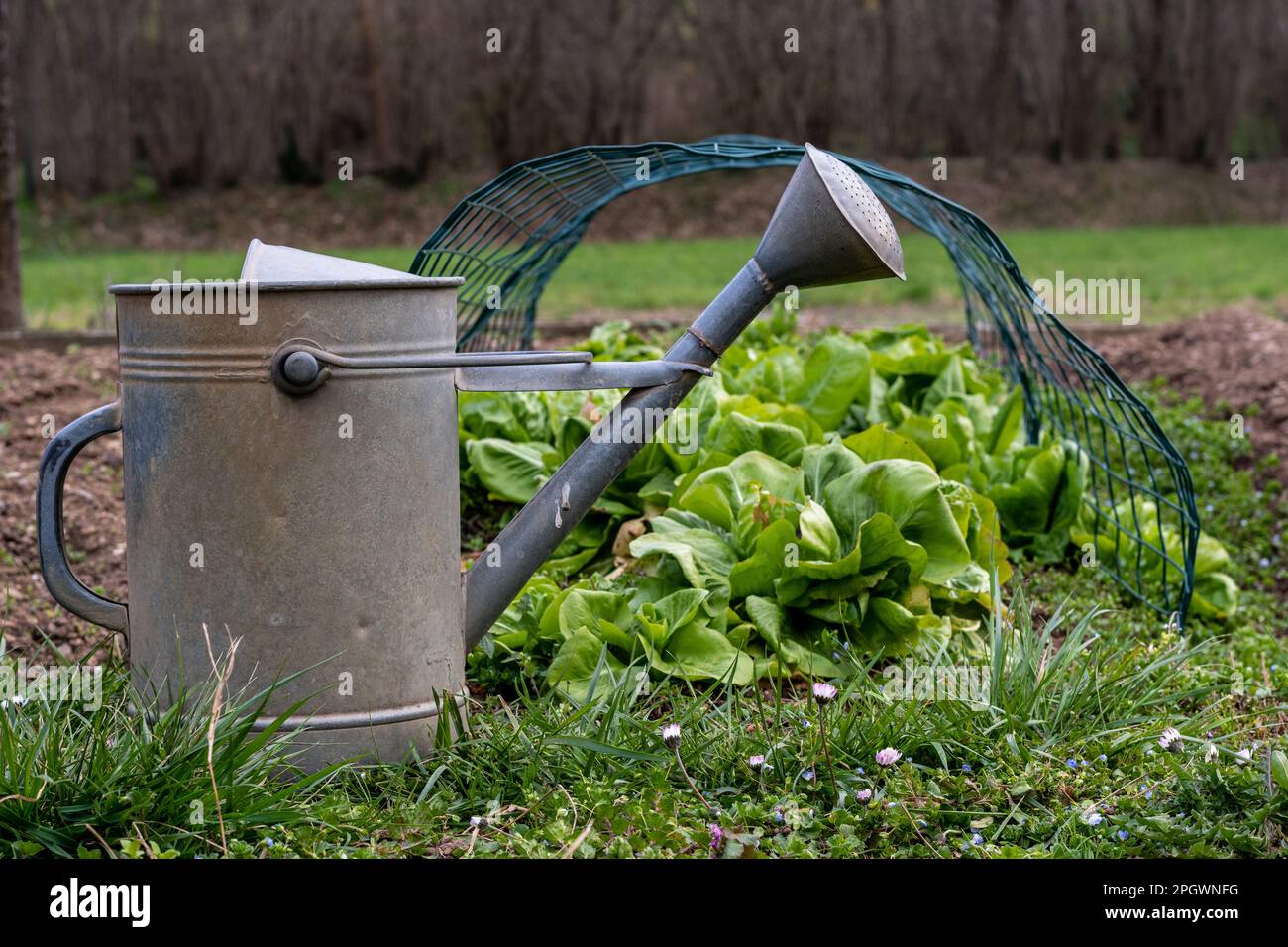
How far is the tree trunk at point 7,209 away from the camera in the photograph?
6121 mm

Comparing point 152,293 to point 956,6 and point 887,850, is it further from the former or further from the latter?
point 956,6

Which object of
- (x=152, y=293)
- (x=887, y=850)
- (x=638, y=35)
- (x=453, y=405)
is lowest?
(x=887, y=850)

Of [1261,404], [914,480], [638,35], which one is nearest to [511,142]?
[638,35]

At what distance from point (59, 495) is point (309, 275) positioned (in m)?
0.63

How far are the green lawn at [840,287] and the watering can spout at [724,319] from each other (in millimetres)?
4764

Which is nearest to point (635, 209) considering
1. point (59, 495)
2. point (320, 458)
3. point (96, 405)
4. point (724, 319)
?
point (96, 405)

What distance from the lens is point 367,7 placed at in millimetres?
16828

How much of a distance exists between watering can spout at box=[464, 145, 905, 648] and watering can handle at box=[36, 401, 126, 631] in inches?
28.7

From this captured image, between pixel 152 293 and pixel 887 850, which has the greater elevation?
pixel 152 293

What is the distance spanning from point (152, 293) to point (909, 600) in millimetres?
1748

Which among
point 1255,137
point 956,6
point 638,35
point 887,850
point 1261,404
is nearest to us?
point 887,850

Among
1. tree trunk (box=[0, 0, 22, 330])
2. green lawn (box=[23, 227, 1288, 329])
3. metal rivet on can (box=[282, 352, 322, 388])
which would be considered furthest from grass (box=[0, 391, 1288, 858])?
green lawn (box=[23, 227, 1288, 329])

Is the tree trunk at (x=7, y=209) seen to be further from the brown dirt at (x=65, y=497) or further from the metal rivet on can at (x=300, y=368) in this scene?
the metal rivet on can at (x=300, y=368)

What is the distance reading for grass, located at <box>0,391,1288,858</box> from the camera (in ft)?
6.54
